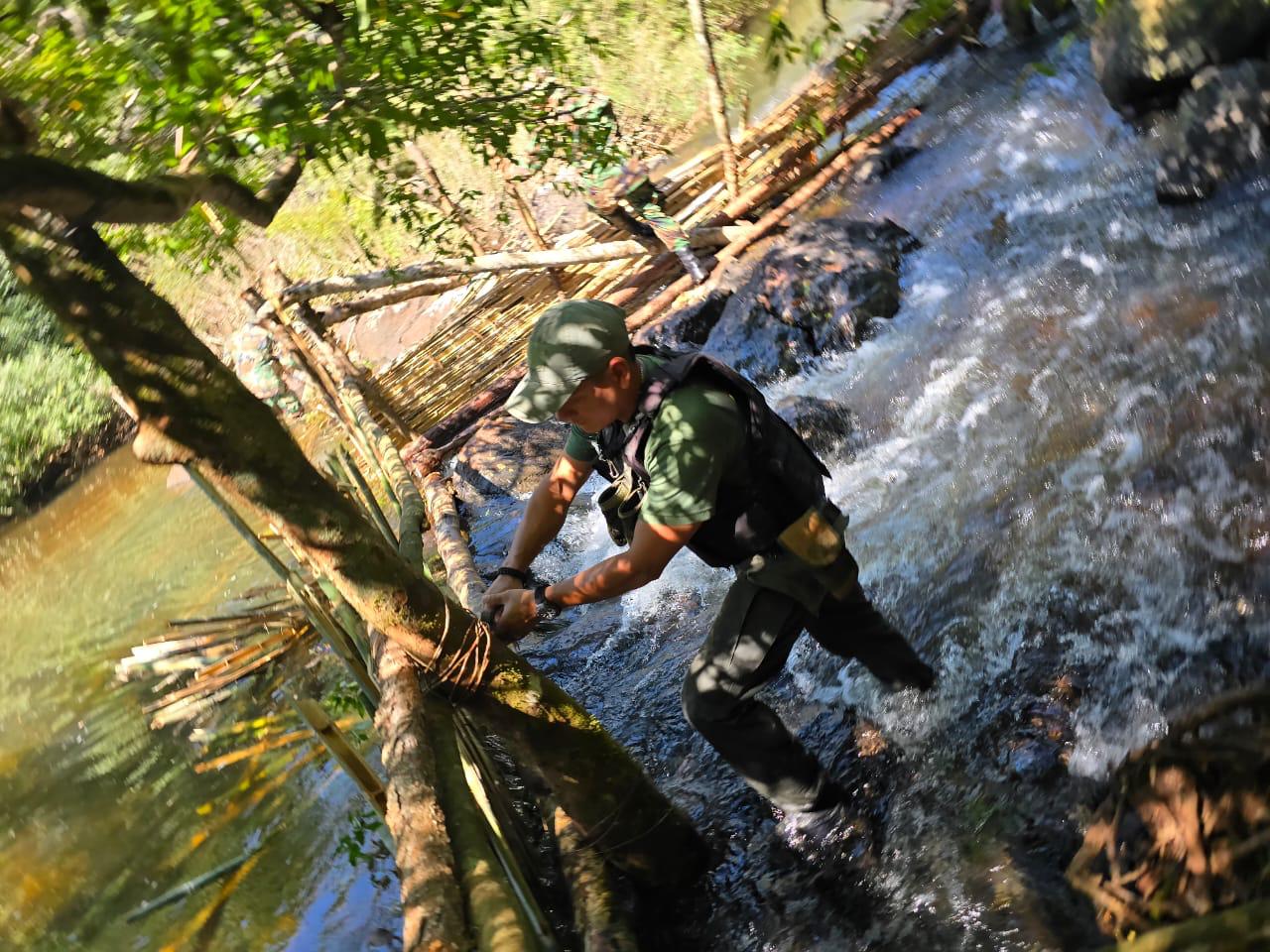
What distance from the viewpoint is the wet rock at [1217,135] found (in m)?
5.80

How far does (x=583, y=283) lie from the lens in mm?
8578

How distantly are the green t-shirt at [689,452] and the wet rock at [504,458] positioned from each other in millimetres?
5005

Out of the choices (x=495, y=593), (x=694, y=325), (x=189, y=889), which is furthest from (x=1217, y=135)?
(x=189, y=889)

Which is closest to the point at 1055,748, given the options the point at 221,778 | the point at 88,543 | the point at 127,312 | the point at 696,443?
the point at 696,443

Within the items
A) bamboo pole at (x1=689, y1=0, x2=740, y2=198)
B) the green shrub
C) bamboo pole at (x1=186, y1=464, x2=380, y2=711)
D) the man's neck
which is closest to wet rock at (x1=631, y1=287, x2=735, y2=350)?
bamboo pole at (x1=689, y1=0, x2=740, y2=198)

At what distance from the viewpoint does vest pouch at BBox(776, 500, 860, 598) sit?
283cm

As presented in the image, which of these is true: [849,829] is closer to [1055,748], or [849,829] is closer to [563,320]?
[1055,748]

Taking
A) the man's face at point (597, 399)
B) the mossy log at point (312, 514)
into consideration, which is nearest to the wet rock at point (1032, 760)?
the mossy log at point (312, 514)

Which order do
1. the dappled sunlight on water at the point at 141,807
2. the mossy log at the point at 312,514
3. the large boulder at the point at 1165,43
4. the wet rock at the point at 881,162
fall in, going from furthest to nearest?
the wet rock at the point at 881,162
the large boulder at the point at 1165,43
the dappled sunlight on water at the point at 141,807
the mossy log at the point at 312,514

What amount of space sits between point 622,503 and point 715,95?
6.06 metres

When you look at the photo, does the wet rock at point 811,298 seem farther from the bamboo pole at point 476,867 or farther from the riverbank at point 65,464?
the riverbank at point 65,464

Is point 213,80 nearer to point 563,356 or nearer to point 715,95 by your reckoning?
point 563,356

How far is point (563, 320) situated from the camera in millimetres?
2607

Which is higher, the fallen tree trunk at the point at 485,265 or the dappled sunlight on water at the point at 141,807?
the fallen tree trunk at the point at 485,265
